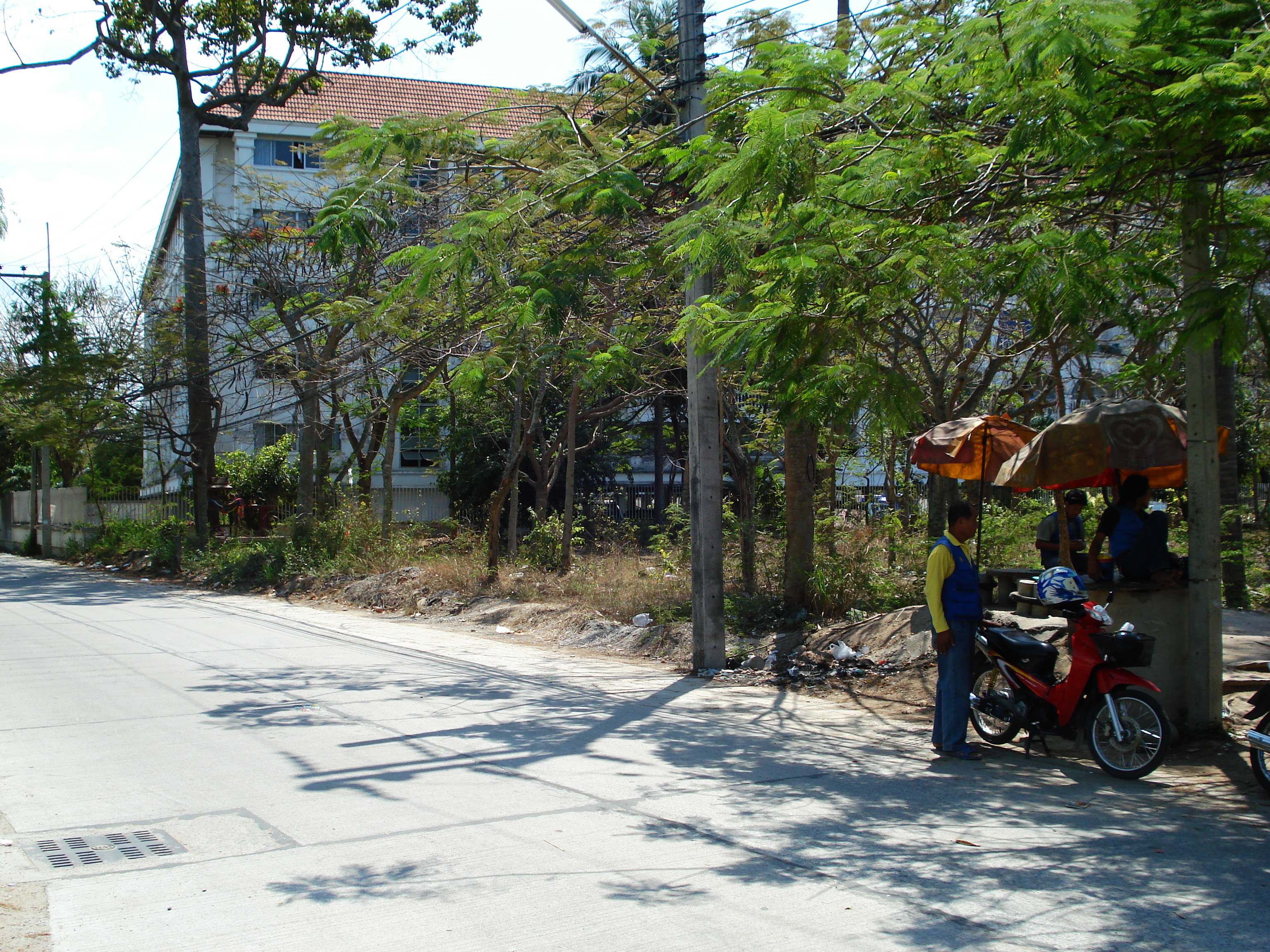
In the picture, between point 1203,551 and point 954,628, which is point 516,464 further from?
point 1203,551

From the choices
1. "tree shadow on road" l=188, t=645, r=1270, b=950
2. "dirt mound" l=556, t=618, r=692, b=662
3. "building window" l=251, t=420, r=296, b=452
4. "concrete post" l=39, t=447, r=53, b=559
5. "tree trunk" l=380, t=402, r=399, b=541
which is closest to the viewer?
"tree shadow on road" l=188, t=645, r=1270, b=950

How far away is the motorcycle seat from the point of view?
735 cm

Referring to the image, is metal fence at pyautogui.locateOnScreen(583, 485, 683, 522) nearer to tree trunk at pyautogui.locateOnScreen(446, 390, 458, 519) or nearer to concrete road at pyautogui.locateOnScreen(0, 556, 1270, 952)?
tree trunk at pyautogui.locateOnScreen(446, 390, 458, 519)

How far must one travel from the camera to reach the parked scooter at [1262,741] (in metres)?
6.15

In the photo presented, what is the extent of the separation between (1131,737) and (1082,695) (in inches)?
16.5

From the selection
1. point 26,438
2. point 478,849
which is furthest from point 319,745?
point 26,438

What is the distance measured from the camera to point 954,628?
7.43 m

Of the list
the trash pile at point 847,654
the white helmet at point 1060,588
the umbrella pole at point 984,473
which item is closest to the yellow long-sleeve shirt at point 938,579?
the white helmet at point 1060,588

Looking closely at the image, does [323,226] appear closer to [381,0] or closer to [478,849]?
[478,849]

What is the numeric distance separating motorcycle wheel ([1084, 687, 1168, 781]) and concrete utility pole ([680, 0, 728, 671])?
4875 mm

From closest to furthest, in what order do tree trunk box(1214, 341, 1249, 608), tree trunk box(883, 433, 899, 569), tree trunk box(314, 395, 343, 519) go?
1. tree trunk box(1214, 341, 1249, 608)
2. tree trunk box(883, 433, 899, 569)
3. tree trunk box(314, 395, 343, 519)

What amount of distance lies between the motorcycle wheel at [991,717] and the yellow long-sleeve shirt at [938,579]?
0.77 metres

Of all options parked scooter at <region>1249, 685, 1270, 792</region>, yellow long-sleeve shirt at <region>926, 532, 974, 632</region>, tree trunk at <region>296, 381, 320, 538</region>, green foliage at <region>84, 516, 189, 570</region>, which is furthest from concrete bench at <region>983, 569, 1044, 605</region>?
green foliage at <region>84, 516, 189, 570</region>

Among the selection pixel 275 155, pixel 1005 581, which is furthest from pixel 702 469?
pixel 275 155
